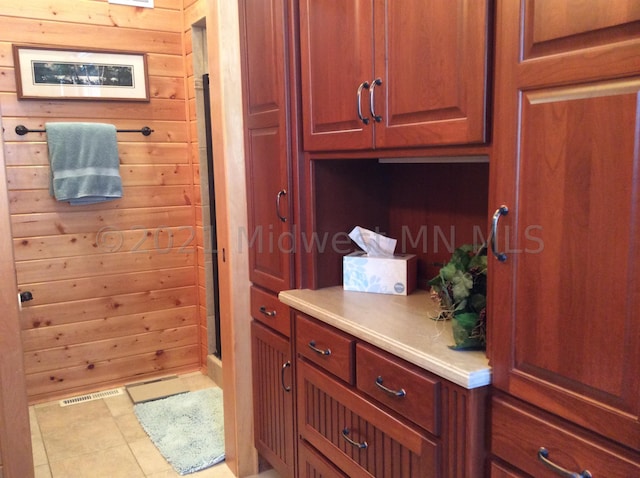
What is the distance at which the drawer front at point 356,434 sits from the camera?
1417 mm

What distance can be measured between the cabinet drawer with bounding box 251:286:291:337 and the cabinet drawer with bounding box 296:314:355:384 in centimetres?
14

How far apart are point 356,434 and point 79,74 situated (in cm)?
246

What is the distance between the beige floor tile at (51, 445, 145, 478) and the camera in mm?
2426

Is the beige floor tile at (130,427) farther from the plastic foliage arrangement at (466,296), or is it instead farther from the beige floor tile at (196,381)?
the plastic foliage arrangement at (466,296)

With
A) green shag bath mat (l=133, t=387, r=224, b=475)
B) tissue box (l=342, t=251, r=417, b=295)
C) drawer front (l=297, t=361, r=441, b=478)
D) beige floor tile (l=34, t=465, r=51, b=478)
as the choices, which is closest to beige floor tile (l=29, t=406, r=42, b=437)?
beige floor tile (l=34, t=465, r=51, b=478)

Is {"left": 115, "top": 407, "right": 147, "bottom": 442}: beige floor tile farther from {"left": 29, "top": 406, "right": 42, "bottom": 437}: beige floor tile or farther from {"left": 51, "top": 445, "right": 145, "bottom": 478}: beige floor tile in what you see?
{"left": 29, "top": 406, "right": 42, "bottom": 437}: beige floor tile

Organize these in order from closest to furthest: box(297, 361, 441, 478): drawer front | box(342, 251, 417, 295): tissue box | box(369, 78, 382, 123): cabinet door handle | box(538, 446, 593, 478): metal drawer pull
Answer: box(538, 446, 593, 478): metal drawer pull
box(297, 361, 441, 478): drawer front
box(369, 78, 382, 123): cabinet door handle
box(342, 251, 417, 295): tissue box

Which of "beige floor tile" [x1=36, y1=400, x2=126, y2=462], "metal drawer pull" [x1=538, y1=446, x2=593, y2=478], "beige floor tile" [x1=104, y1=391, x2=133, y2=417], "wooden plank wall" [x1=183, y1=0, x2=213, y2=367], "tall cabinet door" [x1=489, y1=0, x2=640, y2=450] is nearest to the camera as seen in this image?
"tall cabinet door" [x1=489, y1=0, x2=640, y2=450]

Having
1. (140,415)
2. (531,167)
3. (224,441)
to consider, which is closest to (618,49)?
(531,167)

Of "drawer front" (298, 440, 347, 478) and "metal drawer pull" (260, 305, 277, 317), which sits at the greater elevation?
"metal drawer pull" (260, 305, 277, 317)

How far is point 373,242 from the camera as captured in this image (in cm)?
199

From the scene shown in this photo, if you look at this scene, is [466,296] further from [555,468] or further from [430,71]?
[430,71]

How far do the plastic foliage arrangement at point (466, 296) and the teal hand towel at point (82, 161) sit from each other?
2.13 metres

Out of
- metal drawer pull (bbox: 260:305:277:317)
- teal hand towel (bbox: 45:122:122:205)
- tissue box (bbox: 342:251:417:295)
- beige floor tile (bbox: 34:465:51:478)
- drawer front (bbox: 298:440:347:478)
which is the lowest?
beige floor tile (bbox: 34:465:51:478)
